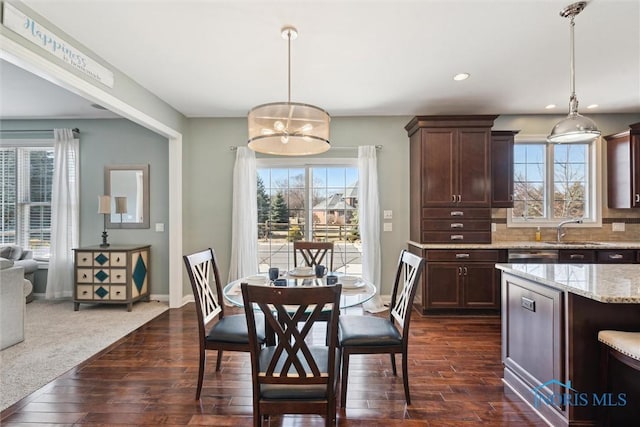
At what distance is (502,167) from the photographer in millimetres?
4160

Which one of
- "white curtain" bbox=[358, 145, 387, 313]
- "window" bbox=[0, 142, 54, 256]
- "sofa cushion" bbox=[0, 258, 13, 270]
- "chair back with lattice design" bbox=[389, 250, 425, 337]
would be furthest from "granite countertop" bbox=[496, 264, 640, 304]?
"window" bbox=[0, 142, 54, 256]

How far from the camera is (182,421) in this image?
1971 millimetres

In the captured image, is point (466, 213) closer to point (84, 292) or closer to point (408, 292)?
point (408, 292)

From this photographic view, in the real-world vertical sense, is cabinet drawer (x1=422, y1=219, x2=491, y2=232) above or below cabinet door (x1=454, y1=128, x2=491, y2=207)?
below

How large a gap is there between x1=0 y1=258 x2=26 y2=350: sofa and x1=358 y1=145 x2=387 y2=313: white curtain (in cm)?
378

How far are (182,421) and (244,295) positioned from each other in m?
1.15

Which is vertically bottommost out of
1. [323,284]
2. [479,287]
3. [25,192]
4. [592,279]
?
[479,287]

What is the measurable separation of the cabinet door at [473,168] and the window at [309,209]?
1423mm

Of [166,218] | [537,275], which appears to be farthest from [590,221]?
[166,218]

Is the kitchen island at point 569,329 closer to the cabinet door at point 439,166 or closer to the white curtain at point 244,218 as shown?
the cabinet door at point 439,166

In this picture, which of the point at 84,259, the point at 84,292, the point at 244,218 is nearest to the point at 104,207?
the point at 84,259

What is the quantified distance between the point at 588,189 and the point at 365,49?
4012 mm

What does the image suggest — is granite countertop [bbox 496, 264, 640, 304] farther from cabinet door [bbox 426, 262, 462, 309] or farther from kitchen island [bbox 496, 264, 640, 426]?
cabinet door [bbox 426, 262, 462, 309]

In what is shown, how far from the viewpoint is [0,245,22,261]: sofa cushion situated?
451cm
